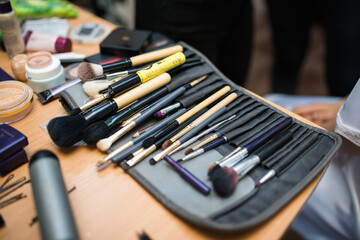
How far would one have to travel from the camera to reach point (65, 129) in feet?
1.45

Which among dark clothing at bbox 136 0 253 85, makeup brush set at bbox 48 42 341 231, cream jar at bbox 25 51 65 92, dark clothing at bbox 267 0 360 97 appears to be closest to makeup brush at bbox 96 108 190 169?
makeup brush set at bbox 48 42 341 231

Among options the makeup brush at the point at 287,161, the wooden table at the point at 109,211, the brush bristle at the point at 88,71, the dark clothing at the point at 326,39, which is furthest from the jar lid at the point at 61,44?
the dark clothing at the point at 326,39

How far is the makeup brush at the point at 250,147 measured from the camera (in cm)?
44

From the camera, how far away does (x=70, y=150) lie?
48 centimetres

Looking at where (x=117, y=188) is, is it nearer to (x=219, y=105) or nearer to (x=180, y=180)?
(x=180, y=180)

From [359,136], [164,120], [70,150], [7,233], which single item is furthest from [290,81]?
[7,233]

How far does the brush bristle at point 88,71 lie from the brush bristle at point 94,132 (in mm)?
110

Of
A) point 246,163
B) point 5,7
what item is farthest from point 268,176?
point 5,7

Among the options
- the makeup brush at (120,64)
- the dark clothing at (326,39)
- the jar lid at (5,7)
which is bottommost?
the dark clothing at (326,39)

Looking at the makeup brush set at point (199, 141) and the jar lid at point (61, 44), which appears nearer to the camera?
the makeup brush set at point (199, 141)

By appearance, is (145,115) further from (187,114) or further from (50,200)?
(50,200)

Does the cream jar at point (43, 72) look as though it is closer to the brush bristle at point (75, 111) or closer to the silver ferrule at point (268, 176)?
the brush bristle at point (75, 111)

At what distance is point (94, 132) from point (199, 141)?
0.17m

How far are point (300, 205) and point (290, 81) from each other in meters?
1.24
